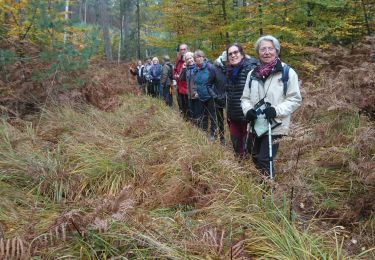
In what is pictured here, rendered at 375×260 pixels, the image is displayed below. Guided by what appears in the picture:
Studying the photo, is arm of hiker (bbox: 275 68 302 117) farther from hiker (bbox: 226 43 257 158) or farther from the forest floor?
hiker (bbox: 226 43 257 158)

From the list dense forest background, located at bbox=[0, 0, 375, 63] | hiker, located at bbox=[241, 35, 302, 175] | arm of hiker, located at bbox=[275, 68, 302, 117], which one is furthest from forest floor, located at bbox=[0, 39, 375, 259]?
dense forest background, located at bbox=[0, 0, 375, 63]

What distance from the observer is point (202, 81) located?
7691 millimetres

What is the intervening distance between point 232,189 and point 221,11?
11806mm

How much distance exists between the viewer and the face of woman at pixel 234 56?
5312 mm

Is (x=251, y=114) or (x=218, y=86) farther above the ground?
(x=218, y=86)

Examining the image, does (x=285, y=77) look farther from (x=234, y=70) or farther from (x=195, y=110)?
(x=195, y=110)

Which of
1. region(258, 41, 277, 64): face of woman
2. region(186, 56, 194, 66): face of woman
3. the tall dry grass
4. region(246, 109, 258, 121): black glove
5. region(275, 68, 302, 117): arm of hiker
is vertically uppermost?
region(258, 41, 277, 64): face of woman

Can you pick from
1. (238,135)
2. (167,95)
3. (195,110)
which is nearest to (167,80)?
(167,95)

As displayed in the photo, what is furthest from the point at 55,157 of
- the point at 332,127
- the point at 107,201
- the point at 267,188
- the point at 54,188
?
the point at 332,127

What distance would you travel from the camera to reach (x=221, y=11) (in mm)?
14625

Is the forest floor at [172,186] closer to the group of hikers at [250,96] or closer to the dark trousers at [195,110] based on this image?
the group of hikers at [250,96]

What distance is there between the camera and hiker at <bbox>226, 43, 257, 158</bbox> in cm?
536

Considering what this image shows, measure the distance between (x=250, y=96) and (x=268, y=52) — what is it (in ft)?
1.98

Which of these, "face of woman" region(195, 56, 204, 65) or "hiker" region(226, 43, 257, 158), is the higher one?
"face of woman" region(195, 56, 204, 65)
